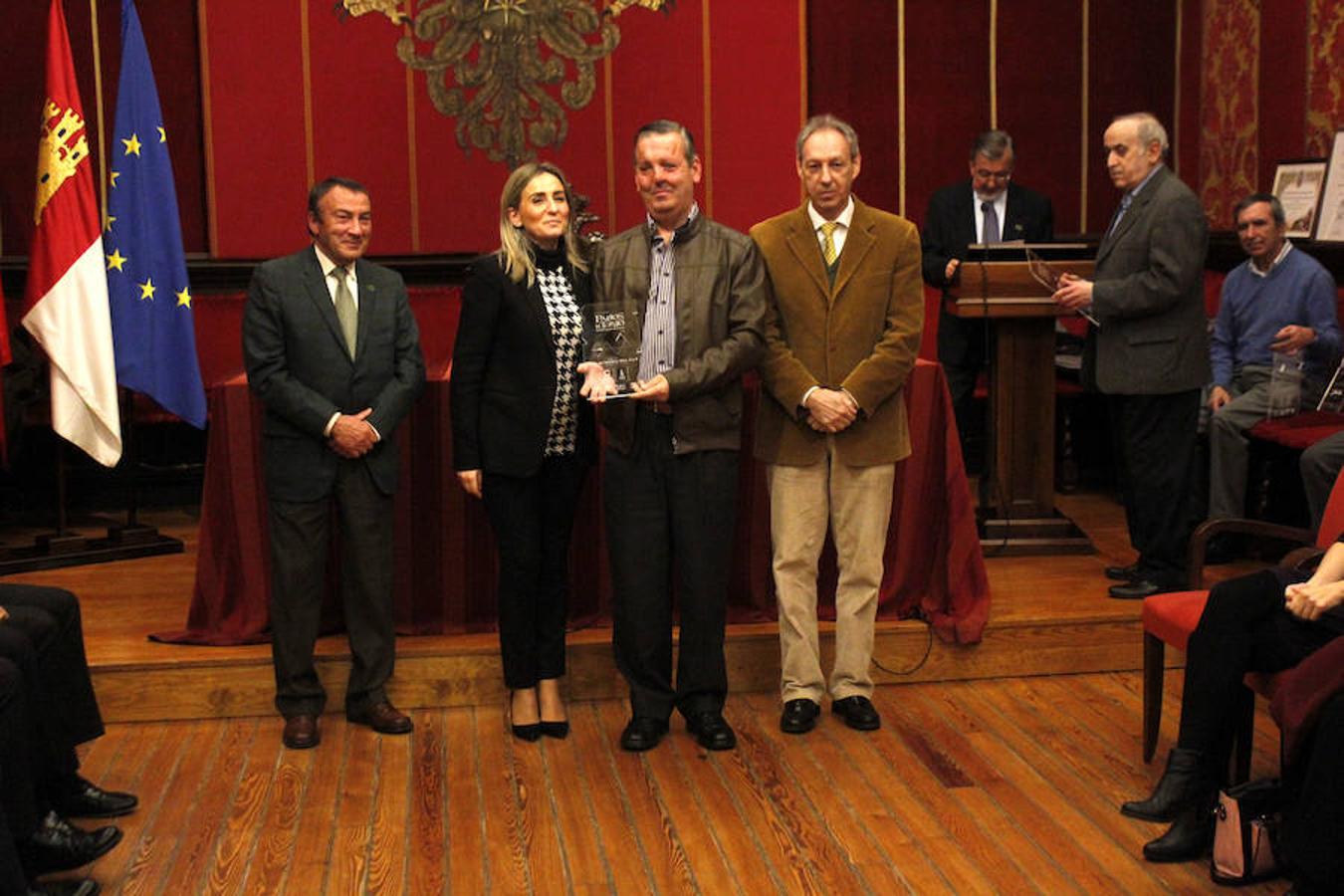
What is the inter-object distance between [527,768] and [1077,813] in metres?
1.48

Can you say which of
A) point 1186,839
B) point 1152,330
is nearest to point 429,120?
point 1152,330

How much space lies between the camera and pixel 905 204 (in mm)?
8461

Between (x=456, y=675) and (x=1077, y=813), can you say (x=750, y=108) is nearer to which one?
(x=456, y=675)

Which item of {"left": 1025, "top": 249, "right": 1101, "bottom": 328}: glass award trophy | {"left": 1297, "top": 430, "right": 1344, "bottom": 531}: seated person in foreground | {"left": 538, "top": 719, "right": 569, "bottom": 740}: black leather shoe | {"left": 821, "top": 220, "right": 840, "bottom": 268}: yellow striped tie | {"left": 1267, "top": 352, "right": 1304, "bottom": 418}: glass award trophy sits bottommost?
{"left": 538, "top": 719, "right": 569, "bottom": 740}: black leather shoe

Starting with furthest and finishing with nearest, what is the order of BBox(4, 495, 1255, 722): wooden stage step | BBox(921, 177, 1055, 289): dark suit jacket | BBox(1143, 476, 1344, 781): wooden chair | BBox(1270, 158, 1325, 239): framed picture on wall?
BBox(921, 177, 1055, 289): dark suit jacket
BBox(1270, 158, 1325, 239): framed picture on wall
BBox(4, 495, 1255, 722): wooden stage step
BBox(1143, 476, 1344, 781): wooden chair

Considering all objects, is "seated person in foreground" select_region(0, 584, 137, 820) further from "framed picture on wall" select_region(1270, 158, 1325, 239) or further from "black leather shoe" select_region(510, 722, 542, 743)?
"framed picture on wall" select_region(1270, 158, 1325, 239)

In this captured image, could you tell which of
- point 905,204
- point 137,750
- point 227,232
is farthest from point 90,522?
point 905,204

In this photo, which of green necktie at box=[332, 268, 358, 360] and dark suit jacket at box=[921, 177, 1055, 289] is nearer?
green necktie at box=[332, 268, 358, 360]

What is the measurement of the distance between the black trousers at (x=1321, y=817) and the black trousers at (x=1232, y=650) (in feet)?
1.33

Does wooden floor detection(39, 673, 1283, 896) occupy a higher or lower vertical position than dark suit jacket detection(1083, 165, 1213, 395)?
lower

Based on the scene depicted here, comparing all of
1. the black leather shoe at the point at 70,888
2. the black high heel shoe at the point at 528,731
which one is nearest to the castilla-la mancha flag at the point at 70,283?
the black high heel shoe at the point at 528,731

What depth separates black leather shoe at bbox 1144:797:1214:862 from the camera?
399 cm

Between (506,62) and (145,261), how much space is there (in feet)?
5.09

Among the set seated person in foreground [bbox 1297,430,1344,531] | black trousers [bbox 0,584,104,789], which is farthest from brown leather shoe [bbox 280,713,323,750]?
seated person in foreground [bbox 1297,430,1344,531]
